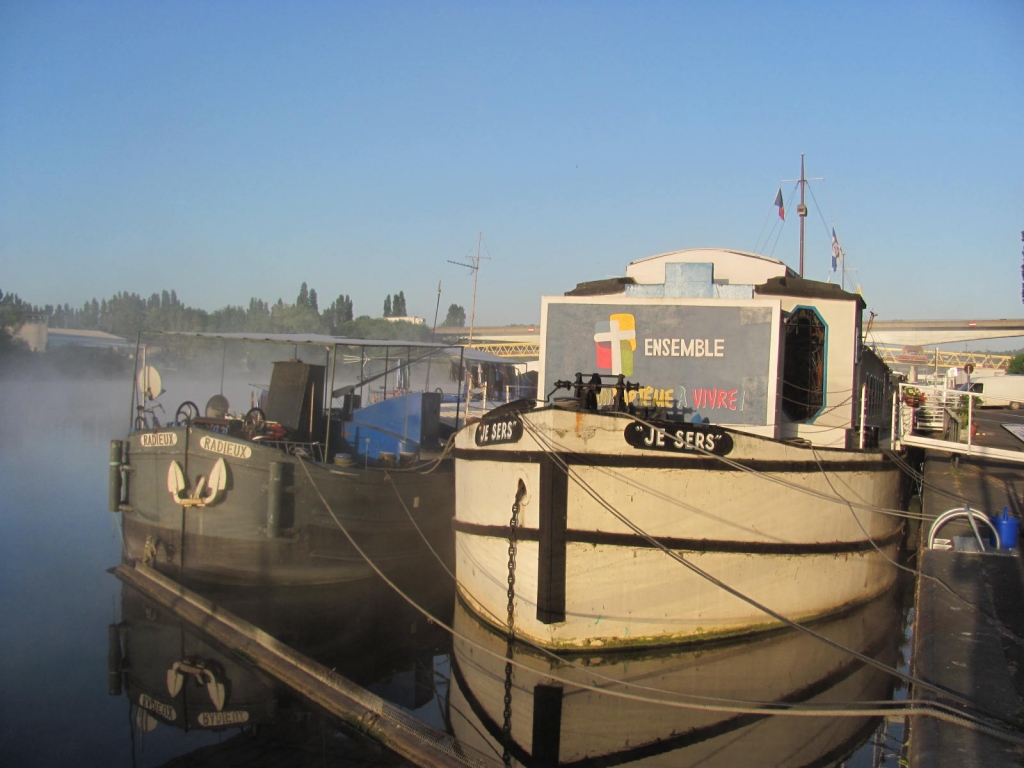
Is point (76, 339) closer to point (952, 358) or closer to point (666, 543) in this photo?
point (666, 543)

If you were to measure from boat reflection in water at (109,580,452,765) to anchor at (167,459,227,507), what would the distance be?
1.34 m

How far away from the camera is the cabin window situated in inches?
426

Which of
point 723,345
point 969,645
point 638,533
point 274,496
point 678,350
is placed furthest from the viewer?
point 274,496

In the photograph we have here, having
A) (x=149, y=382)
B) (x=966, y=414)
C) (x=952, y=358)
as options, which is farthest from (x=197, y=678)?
(x=952, y=358)

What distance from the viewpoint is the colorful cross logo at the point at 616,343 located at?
1016cm

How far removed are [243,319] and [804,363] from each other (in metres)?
49.4

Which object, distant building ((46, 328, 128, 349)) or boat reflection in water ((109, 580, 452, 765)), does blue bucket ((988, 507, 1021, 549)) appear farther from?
distant building ((46, 328, 128, 349))

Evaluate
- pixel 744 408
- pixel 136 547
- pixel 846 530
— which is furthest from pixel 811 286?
pixel 136 547

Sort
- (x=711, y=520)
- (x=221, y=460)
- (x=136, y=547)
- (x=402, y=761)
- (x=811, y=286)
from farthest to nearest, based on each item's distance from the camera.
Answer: (x=136, y=547), (x=221, y=460), (x=811, y=286), (x=711, y=520), (x=402, y=761)

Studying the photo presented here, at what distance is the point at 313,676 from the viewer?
24.1ft

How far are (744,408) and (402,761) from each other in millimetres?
5738

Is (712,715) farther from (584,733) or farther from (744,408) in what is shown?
(744,408)

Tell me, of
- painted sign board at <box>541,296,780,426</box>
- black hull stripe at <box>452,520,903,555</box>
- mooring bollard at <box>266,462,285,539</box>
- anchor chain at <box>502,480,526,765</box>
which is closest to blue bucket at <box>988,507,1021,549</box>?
black hull stripe at <box>452,520,903,555</box>

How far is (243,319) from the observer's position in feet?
180
